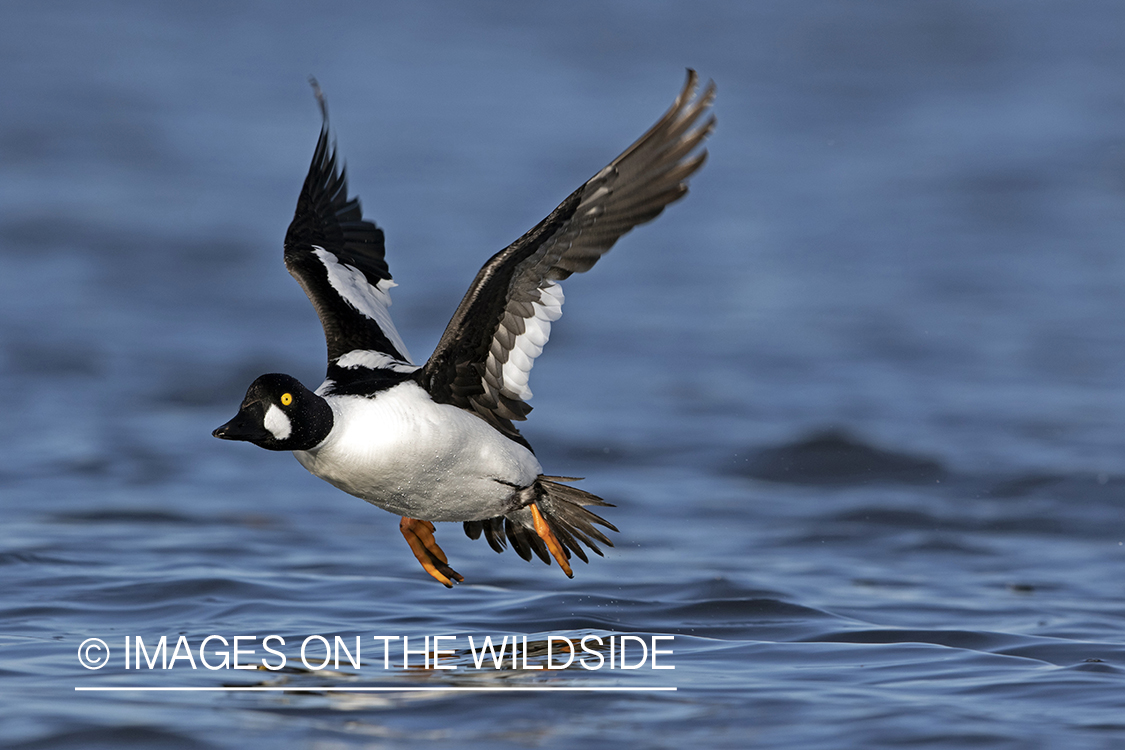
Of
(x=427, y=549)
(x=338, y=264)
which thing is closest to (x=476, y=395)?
(x=427, y=549)

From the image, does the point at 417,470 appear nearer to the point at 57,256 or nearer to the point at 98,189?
the point at 57,256

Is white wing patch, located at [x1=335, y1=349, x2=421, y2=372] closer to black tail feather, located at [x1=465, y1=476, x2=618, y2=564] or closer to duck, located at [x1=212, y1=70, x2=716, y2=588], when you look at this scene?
duck, located at [x1=212, y1=70, x2=716, y2=588]

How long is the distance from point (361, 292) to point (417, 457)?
2.04m

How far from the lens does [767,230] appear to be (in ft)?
72.4

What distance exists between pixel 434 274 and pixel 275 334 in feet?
9.91

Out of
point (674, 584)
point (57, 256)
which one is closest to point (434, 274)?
point (57, 256)

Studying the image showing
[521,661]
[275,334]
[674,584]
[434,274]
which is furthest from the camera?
[434,274]

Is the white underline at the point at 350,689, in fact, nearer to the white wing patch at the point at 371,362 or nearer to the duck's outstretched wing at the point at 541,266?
the duck's outstretched wing at the point at 541,266

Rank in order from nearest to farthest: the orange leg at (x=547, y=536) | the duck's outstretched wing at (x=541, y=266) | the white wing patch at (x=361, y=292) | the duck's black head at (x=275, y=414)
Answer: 1. the duck's outstretched wing at (x=541, y=266)
2. the duck's black head at (x=275, y=414)
3. the orange leg at (x=547, y=536)
4. the white wing patch at (x=361, y=292)
